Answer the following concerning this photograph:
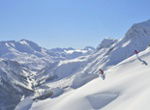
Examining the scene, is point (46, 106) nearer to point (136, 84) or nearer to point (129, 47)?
point (136, 84)

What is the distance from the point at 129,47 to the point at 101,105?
6411 inches

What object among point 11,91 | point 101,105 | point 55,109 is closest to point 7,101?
point 11,91

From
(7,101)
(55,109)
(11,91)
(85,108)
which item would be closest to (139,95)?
(85,108)

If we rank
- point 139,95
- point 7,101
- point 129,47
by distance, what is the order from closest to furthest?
point 139,95, point 7,101, point 129,47

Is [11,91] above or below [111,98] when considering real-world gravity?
above

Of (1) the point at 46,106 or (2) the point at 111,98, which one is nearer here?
(2) the point at 111,98

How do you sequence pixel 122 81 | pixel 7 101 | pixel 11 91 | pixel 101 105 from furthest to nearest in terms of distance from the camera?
pixel 11 91 < pixel 7 101 < pixel 122 81 < pixel 101 105

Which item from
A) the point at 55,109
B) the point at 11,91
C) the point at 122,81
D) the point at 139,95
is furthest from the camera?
the point at 11,91

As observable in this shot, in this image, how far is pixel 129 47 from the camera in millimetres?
191000

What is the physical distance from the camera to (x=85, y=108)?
3319cm

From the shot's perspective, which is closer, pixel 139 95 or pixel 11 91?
pixel 139 95

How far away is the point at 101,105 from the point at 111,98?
1365 millimetres

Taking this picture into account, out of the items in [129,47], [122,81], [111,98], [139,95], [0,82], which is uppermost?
[129,47]

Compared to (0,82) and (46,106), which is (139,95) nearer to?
(46,106)
